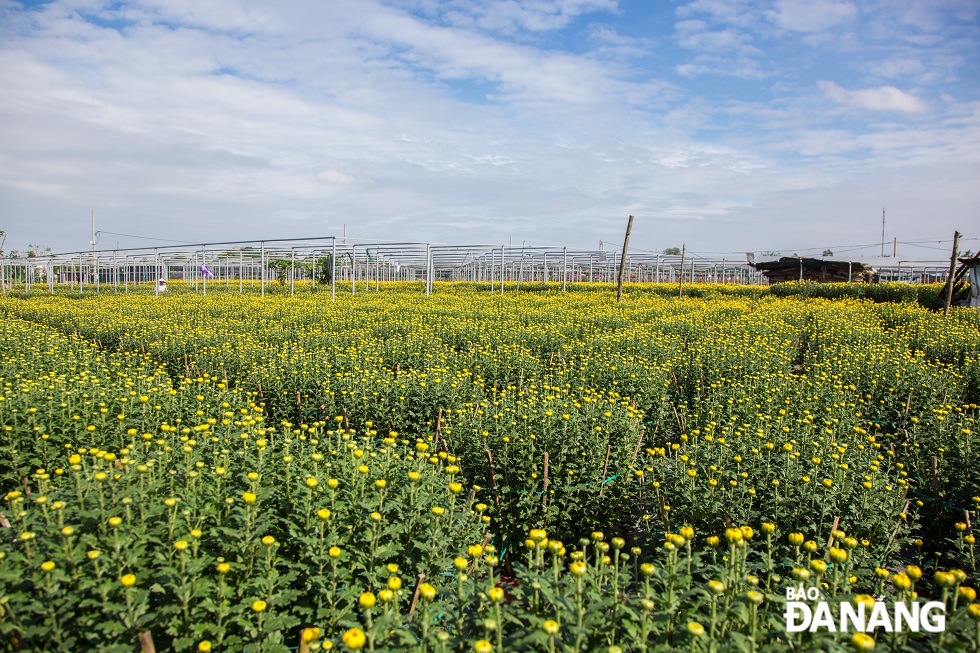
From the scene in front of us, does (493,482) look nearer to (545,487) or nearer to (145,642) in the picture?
(545,487)

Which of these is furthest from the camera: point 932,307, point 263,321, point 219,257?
point 219,257

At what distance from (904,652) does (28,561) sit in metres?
3.42

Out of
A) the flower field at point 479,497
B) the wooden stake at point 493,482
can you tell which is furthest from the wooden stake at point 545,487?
the wooden stake at point 493,482

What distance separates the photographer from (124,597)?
2.47 m

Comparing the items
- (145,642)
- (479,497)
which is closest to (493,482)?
(479,497)

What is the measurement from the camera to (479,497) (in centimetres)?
468

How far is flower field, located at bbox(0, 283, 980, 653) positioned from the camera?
229cm

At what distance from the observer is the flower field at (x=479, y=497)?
7.52ft

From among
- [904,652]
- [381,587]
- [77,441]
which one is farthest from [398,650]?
[77,441]

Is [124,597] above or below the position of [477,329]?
below

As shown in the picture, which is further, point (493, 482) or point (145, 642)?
point (493, 482)

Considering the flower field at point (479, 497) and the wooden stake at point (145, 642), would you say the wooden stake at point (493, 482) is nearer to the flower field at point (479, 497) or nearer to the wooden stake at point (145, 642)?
the flower field at point (479, 497)

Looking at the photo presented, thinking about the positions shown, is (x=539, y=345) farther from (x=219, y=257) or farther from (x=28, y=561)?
(x=219, y=257)

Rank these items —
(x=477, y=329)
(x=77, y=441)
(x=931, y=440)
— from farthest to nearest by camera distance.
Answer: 1. (x=477, y=329)
2. (x=931, y=440)
3. (x=77, y=441)
